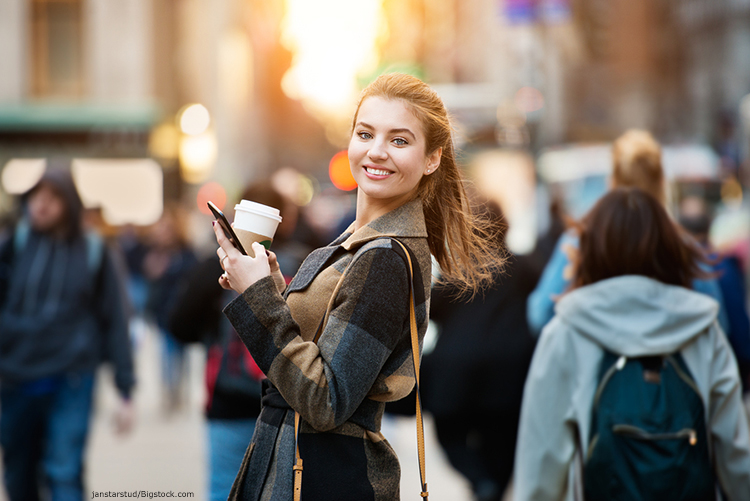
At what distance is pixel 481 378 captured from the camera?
492 centimetres

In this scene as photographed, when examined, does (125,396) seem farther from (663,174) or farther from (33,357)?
(663,174)

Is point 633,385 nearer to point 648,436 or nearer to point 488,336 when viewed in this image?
point 648,436

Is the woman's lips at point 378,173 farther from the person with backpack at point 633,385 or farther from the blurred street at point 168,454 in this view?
the blurred street at point 168,454

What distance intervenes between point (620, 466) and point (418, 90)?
5.71ft

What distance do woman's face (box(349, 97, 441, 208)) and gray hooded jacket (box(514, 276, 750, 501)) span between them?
138 centimetres

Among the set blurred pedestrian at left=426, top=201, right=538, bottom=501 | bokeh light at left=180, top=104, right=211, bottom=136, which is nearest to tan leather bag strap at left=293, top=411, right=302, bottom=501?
blurred pedestrian at left=426, top=201, right=538, bottom=501

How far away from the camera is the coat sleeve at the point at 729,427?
3.11m

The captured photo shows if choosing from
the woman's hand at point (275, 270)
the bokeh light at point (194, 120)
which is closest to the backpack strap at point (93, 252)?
the woman's hand at point (275, 270)

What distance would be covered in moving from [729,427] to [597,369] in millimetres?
590

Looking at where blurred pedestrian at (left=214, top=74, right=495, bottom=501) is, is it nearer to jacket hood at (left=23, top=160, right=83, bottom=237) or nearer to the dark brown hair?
the dark brown hair

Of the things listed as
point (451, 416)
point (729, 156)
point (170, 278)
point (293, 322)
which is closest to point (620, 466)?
point (293, 322)

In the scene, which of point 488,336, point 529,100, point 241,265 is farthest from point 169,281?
point 529,100

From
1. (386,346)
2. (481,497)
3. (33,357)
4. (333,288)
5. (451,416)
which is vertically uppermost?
(333,288)

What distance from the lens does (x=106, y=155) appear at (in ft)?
80.8
